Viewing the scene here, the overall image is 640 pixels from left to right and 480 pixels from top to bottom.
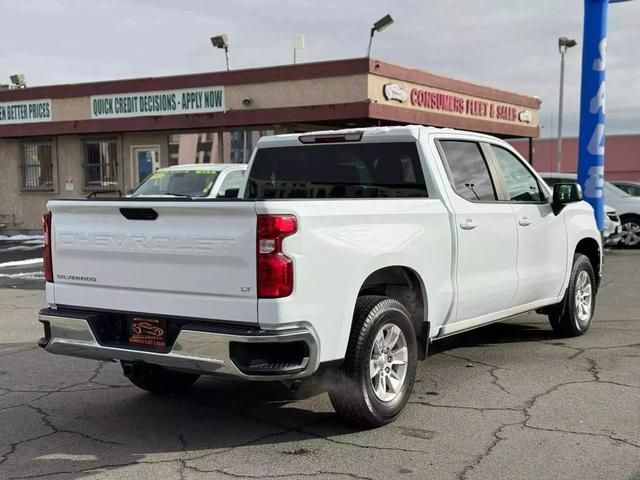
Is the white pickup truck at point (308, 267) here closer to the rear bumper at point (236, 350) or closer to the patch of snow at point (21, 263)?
the rear bumper at point (236, 350)

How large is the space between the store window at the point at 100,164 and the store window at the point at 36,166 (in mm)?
1348

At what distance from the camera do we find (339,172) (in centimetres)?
604

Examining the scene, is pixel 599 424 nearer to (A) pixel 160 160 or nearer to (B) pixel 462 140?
(B) pixel 462 140

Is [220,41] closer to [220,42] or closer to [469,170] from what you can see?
[220,42]

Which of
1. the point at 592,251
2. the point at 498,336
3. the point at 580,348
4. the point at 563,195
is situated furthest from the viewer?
the point at 592,251

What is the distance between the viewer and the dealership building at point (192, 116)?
16.9 metres

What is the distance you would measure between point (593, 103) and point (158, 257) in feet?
36.8

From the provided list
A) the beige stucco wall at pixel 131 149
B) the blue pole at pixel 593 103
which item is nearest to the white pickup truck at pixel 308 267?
the blue pole at pixel 593 103

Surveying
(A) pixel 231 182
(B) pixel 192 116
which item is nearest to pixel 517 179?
(A) pixel 231 182

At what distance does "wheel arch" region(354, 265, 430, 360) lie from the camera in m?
5.02

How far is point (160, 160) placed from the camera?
20156 millimetres

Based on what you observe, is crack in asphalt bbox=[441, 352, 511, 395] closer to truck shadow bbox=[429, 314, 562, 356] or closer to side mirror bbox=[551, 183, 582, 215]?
truck shadow bbox=[429, 314, 562, 356]

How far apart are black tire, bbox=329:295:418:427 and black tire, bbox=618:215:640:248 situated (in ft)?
46.0

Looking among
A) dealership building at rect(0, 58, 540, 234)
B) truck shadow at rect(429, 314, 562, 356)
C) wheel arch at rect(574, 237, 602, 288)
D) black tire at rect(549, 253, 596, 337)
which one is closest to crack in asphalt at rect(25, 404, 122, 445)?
truck shadow at rect(429, 314, 562, 356)
